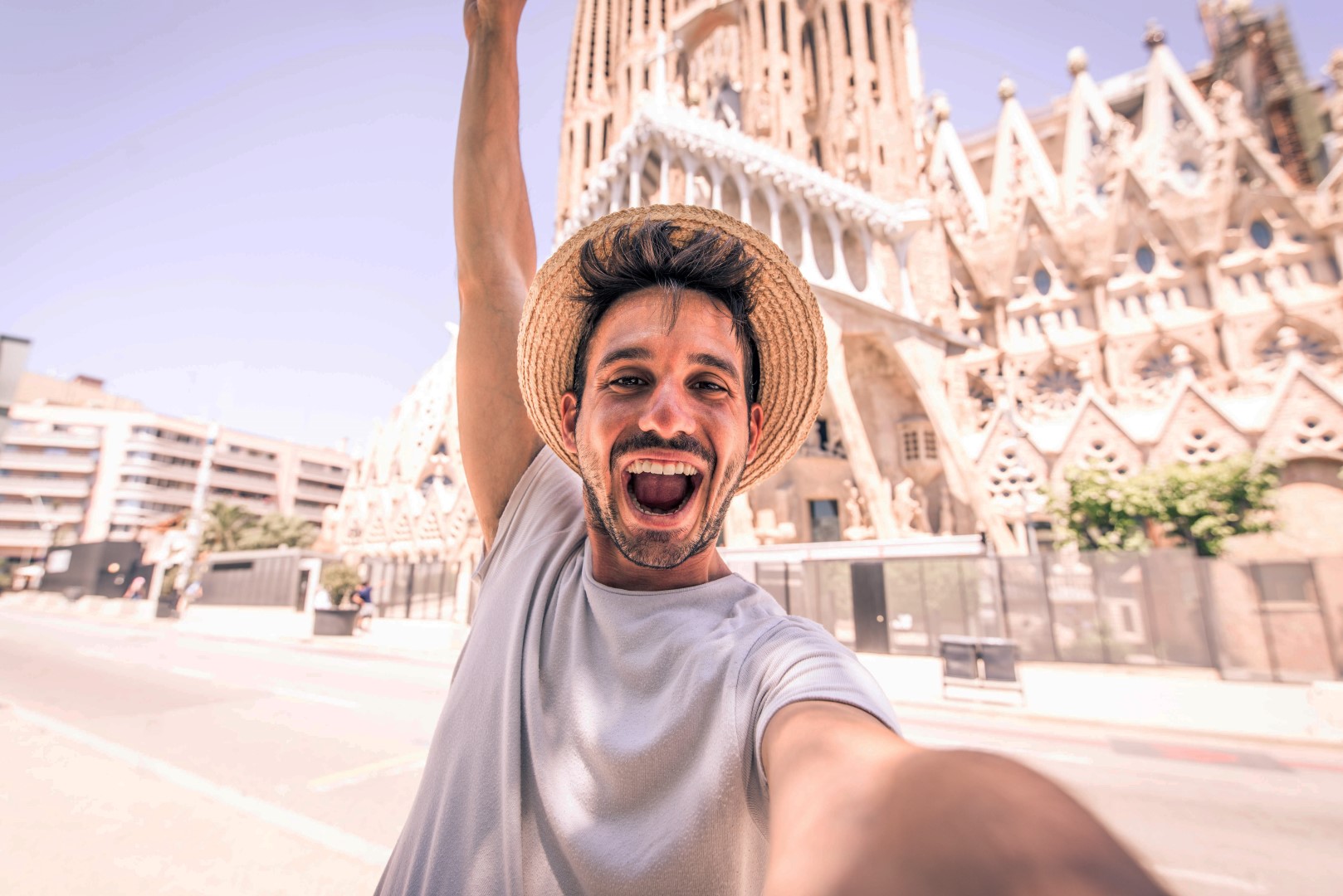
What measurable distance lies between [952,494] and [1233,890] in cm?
1928

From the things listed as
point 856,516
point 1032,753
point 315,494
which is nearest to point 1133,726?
point 1032,753

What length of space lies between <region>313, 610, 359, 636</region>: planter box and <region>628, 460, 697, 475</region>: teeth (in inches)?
750

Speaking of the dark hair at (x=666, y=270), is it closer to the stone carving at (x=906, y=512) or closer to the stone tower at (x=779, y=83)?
the stone carving at (x=906, y=512)

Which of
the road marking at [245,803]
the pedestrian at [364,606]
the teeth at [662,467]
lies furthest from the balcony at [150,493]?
the teeth at [662,467]

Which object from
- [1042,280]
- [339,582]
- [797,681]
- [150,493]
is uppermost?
[1042,280]

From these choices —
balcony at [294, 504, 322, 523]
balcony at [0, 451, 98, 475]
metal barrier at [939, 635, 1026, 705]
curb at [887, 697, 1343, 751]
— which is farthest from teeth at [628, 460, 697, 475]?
balcony at [294, 504, 322, 523]

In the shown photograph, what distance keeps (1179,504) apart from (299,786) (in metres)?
19.8

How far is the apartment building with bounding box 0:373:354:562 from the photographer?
51875 mm

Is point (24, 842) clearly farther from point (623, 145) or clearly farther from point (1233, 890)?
point (623, 145)

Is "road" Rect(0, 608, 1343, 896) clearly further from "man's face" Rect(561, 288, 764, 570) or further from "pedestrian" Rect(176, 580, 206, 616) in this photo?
"pedestrian" Rect(176, 580, 206, 616)

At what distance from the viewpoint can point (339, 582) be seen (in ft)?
62.2

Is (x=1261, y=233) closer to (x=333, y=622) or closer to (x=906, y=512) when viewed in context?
(x=906, y=512)

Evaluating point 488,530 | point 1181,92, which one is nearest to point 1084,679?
point 488,530

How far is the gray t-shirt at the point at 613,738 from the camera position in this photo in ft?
2.83
